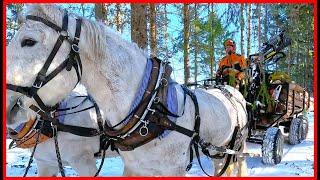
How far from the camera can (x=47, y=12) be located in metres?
2.34

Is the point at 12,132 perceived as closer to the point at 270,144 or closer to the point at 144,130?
the point at 144,130

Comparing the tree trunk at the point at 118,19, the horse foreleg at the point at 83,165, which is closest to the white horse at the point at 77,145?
the horse foreleg at the point at 83,165

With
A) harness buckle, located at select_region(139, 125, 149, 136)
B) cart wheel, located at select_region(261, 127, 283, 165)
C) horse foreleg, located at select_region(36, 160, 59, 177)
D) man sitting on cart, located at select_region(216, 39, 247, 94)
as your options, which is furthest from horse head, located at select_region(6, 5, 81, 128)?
cart wheel, located at select_region(261, 127, 283, 165)

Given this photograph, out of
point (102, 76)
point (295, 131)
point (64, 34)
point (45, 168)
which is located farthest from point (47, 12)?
point (295, 131)

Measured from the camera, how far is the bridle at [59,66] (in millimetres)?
2275

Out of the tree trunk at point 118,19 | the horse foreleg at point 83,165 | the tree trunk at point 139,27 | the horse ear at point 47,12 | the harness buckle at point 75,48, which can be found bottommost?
the horse foreleg at point 83,165

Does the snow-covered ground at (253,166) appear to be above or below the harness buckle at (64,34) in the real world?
below

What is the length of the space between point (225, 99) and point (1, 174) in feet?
6.61

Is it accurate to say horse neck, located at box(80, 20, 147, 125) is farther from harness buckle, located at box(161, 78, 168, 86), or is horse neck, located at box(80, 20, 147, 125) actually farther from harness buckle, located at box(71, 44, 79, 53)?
harness buckle, located at box(161, 78, 168, 86)

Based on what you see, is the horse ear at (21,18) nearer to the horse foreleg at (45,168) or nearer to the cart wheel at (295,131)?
the horse foreleg at (45,168)

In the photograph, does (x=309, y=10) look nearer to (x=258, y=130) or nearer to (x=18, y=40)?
(x=258, y=130)

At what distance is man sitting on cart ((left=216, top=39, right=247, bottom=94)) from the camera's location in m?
5.16

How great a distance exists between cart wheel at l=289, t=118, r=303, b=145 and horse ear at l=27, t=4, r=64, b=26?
5.85m

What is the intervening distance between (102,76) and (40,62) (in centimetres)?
39
